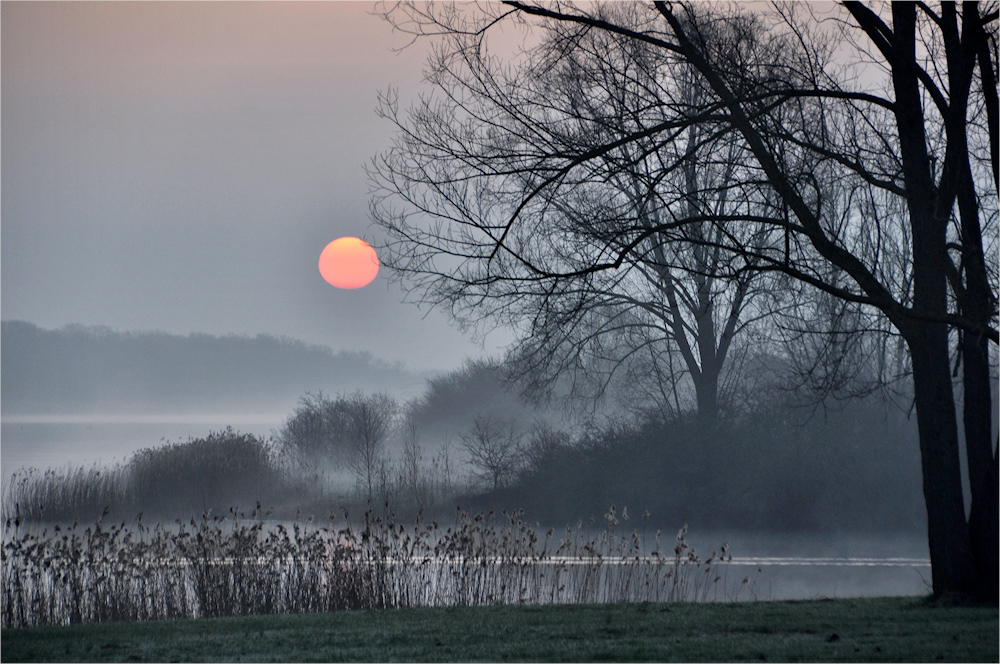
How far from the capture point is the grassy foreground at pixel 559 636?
5.41 m

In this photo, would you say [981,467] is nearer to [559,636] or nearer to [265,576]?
[559,636]

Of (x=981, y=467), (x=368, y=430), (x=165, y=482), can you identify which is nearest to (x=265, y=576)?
(x=981, y=467)

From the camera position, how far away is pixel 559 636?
613 centimetres

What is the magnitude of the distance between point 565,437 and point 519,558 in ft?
36.1

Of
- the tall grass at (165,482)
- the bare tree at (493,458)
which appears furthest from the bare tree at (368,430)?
the bare tree at (493,458)

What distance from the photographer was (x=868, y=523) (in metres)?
16.9

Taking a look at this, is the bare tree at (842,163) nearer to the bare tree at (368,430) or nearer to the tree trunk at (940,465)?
the tree trunk at (940,465)

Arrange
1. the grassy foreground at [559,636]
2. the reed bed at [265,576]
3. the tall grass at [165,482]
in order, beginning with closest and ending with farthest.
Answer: the grassy foreground at [559,636] < the reed bed at [265,576] < the tall grass at [165,482]

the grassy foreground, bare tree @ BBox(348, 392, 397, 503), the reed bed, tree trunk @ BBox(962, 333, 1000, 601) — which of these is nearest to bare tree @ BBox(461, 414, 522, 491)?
bare tree @ BBox(348, 392, 397, 503)

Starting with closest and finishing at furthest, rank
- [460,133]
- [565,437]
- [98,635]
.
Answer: [98,635] → [460,133] → [565,437]

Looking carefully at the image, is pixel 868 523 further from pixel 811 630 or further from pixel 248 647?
pixel 248 647

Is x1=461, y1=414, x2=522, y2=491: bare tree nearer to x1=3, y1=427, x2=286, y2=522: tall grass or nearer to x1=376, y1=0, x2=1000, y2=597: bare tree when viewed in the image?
x1=3, y1=427, x2=286, y2=522: tall grass

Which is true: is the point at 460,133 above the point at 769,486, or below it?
above

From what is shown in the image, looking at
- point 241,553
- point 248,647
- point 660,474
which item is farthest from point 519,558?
point 660,474
